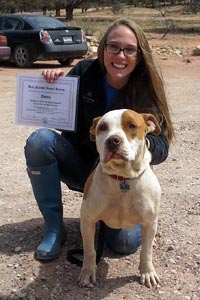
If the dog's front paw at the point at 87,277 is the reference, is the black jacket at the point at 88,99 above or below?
above

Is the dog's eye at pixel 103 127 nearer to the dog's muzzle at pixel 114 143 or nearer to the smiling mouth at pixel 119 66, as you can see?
the dog's muzzle at pixel 114 143

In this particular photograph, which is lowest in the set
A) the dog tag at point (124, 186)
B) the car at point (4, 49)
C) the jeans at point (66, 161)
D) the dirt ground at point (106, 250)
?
the car at point (4, 49)

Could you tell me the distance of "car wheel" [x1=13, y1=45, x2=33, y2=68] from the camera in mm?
15289

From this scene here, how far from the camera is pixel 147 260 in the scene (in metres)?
3.32

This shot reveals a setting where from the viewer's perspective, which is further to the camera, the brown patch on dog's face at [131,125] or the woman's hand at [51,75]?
the woman's hand at [51,75]

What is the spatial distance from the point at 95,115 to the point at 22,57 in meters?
12.1

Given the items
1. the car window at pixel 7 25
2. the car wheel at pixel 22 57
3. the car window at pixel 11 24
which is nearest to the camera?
the car wheel at pixel 22 57

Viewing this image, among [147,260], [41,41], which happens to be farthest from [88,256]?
[41,41]

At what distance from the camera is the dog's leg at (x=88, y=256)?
3256 millimetres

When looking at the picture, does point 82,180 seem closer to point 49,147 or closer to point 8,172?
point 49,147

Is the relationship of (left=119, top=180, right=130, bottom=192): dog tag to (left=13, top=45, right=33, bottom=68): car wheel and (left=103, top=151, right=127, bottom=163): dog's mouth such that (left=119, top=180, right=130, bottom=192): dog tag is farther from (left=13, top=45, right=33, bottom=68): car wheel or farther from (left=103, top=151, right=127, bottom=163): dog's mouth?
(left=13, top=45, right=33, bottom=68): car wheel

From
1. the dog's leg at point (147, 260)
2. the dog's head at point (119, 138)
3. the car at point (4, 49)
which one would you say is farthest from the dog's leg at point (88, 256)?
the car at point (4, 49)

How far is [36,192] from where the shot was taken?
378 cm

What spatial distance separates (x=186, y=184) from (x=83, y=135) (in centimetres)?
164
